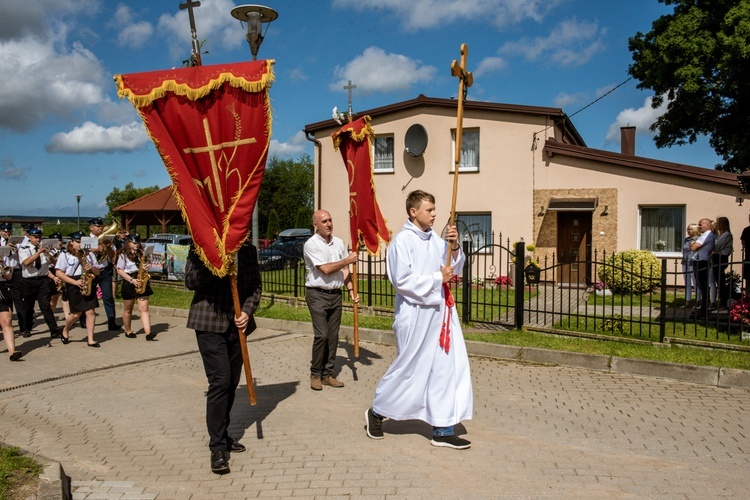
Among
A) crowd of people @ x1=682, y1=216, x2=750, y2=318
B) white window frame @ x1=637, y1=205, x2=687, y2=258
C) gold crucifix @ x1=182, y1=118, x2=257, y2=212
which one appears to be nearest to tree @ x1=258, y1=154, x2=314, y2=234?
white window frame @ x1=637, y1=205, x2=687, y2=258

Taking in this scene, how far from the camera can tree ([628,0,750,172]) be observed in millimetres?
20062

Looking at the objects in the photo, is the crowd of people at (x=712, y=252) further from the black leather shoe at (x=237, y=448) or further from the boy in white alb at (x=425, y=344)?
the black leather shoe at (x=237, y=448)

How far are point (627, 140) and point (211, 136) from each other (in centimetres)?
2000

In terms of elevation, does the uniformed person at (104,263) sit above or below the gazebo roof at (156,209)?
below

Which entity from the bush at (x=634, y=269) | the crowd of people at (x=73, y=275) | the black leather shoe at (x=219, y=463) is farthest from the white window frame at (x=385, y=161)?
the black leather shoe at (x=219, y=463)

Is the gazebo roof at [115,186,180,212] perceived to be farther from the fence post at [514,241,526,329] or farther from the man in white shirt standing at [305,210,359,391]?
the man in white shirt standing at [305,210,359,391]

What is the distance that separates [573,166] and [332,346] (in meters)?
13.4

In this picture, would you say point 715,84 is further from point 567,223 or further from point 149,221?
point 149,221

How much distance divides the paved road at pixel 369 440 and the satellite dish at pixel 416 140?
12.8m

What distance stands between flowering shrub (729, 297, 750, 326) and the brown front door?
9.29 m

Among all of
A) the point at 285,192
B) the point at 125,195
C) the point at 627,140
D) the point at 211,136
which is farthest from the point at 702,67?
the point at 125,195

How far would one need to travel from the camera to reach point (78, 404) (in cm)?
663

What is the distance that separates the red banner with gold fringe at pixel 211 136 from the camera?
15.4ft

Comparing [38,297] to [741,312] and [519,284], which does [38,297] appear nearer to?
[519,284]
